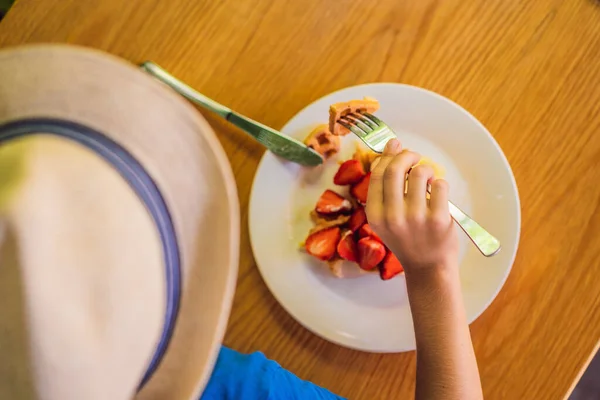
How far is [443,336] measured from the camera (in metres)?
0.59

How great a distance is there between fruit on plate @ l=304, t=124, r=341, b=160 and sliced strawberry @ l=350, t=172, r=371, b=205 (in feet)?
0.23

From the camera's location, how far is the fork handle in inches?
23.4

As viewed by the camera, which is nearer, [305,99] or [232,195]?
[232,195]

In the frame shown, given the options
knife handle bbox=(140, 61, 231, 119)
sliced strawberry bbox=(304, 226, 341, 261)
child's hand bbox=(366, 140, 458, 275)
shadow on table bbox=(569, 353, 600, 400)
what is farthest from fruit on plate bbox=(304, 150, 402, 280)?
shadow on table bbox=(569, 353, 600, 400)

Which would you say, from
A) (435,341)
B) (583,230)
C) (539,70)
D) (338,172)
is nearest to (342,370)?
(435,341)

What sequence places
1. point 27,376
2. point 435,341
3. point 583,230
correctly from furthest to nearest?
point 583,230
point 435,341
point 27,376

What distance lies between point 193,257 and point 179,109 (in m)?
0.15

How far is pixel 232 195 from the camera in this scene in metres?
0.49

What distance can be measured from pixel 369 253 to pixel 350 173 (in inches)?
4.8

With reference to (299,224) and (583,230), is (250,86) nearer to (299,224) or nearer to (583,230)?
(299,224)

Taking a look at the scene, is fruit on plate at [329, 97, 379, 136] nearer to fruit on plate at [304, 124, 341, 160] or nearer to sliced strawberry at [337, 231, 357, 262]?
fruit on plate at [304, 124, 341, 160]

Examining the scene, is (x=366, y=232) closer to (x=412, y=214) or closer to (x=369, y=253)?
(x=369, y=253)

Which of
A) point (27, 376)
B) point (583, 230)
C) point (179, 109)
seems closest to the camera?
point (27, 376)

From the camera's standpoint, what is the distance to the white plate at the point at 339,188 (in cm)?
70
